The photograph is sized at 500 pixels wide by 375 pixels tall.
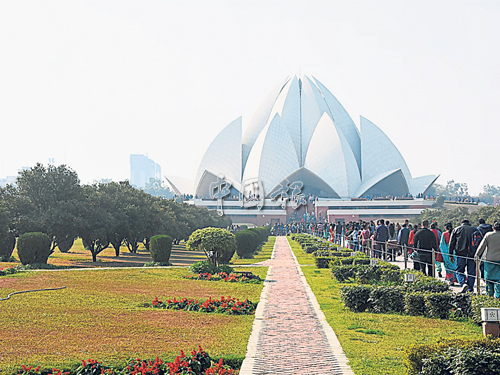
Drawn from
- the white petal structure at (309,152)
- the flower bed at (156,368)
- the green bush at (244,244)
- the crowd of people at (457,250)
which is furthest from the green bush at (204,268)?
the white petal structure at (309,152)

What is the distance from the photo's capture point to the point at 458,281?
34.3 feet

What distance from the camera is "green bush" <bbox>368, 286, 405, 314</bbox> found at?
8680mm

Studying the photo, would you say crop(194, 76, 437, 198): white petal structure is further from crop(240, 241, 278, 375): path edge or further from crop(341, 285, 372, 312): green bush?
crop(341, 285, 372, 312): green bush

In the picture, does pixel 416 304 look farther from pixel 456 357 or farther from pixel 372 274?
pixel 456 357

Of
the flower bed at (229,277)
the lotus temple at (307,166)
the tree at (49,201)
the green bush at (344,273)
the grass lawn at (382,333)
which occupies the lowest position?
the grass lawn at (382,333)

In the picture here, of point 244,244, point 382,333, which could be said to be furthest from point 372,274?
point 244,244

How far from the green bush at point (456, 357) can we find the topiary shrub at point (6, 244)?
15.4 m

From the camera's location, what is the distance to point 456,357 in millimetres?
4453

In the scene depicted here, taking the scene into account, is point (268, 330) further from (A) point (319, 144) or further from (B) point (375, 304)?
(A) point (319, 144)

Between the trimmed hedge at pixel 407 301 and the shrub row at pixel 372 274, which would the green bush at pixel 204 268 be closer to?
the shrub row at pixel 372 274

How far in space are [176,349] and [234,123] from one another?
6507cm

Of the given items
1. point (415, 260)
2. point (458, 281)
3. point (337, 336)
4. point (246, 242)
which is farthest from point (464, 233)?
point (246, 242)

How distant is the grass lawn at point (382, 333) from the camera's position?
221 inches

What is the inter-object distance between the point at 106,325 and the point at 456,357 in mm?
4435
